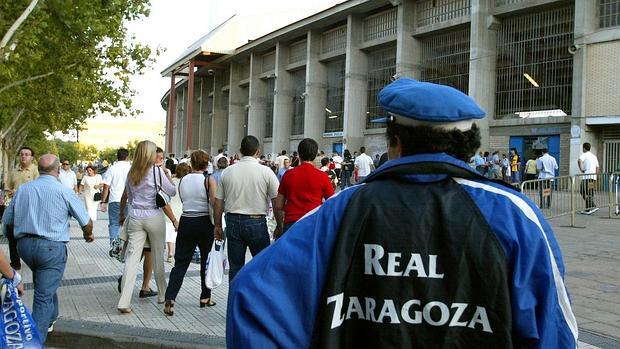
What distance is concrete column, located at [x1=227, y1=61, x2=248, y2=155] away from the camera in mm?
56219

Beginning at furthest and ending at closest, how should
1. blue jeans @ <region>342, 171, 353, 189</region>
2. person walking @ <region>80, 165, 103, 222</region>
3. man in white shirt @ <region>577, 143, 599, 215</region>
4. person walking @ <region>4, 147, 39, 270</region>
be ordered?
blue jeans @ <region>342, 171, 353, 189</region> → man in white shirt @ <region>577, 143, 599, 215</region> → person walking @ <region>80, 165, 103, 222</region> → person walking @ <region>4, 147, 39, 270</region>

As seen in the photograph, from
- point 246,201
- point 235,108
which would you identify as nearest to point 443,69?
point 235,108

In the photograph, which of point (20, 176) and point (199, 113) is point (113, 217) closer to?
point (20, 176)

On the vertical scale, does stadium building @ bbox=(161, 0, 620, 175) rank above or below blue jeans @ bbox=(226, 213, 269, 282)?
above

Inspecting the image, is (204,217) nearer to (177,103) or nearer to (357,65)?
(357,65)

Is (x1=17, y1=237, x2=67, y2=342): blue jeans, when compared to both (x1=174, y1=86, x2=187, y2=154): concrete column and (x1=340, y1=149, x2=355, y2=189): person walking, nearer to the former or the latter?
(x1=340, y1=149, x2=355, y2=189): person walking

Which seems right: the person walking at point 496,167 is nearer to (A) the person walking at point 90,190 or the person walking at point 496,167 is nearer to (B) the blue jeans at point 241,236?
(A) the person walking at point 90,190

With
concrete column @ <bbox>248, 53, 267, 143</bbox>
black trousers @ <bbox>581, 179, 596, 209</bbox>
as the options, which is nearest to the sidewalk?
black trousers @ <bbox>581, 179, 596, 209</bbox>

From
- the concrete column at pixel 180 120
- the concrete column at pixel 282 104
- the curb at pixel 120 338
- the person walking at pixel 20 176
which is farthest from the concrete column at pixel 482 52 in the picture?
the concrete column at pixel 180 120

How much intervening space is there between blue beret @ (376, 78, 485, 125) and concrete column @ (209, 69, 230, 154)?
60284mm

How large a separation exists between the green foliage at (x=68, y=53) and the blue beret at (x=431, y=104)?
1500 centimetres

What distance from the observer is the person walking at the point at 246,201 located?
6137 mm

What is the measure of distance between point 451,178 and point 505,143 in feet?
93.6

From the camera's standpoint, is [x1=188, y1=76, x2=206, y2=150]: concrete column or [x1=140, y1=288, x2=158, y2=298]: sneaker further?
[x1=188, y1=76, x2=206, y2=150]: concrete column
